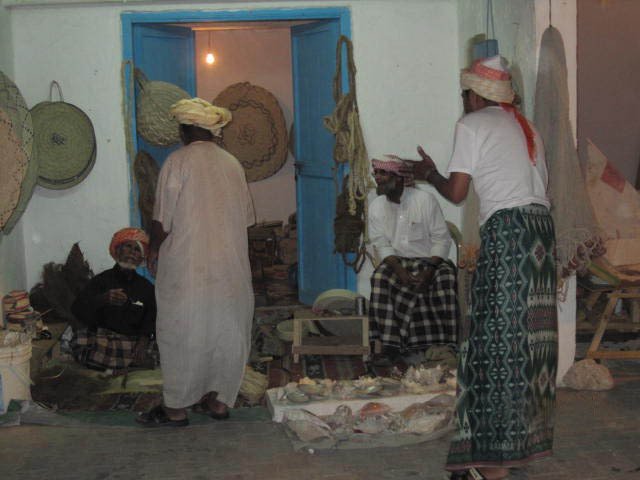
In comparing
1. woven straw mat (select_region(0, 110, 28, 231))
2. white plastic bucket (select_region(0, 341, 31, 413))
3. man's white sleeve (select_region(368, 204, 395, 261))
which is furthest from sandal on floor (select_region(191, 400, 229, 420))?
man's white sleeve (select_region(368, 204, 395, 261))

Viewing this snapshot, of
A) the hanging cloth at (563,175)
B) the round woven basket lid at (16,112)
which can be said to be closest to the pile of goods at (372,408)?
the hanging cloth at (563,175)

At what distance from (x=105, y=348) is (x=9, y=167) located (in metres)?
1.45

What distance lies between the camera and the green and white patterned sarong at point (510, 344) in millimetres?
4047

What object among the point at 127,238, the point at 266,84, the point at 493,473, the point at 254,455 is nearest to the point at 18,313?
the point at 127,238

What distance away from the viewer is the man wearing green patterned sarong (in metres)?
4.05

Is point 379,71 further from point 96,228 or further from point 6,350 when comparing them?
point 6,350

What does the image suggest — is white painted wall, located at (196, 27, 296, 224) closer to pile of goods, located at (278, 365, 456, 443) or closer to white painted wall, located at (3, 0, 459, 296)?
white painted wall, located at (3, 0, 459, 296)

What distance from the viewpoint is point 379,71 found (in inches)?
305

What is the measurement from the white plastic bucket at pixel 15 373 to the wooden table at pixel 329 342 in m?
1.94

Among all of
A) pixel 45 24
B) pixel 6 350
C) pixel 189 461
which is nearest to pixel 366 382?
pixel 189 461

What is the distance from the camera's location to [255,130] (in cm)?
1066

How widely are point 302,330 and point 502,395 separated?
2965 millimetres

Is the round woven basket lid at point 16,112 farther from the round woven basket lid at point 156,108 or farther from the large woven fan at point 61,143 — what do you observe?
the round woven basket lid at point 156,108

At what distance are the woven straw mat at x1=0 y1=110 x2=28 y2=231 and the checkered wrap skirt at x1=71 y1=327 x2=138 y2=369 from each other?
1.07 meters
